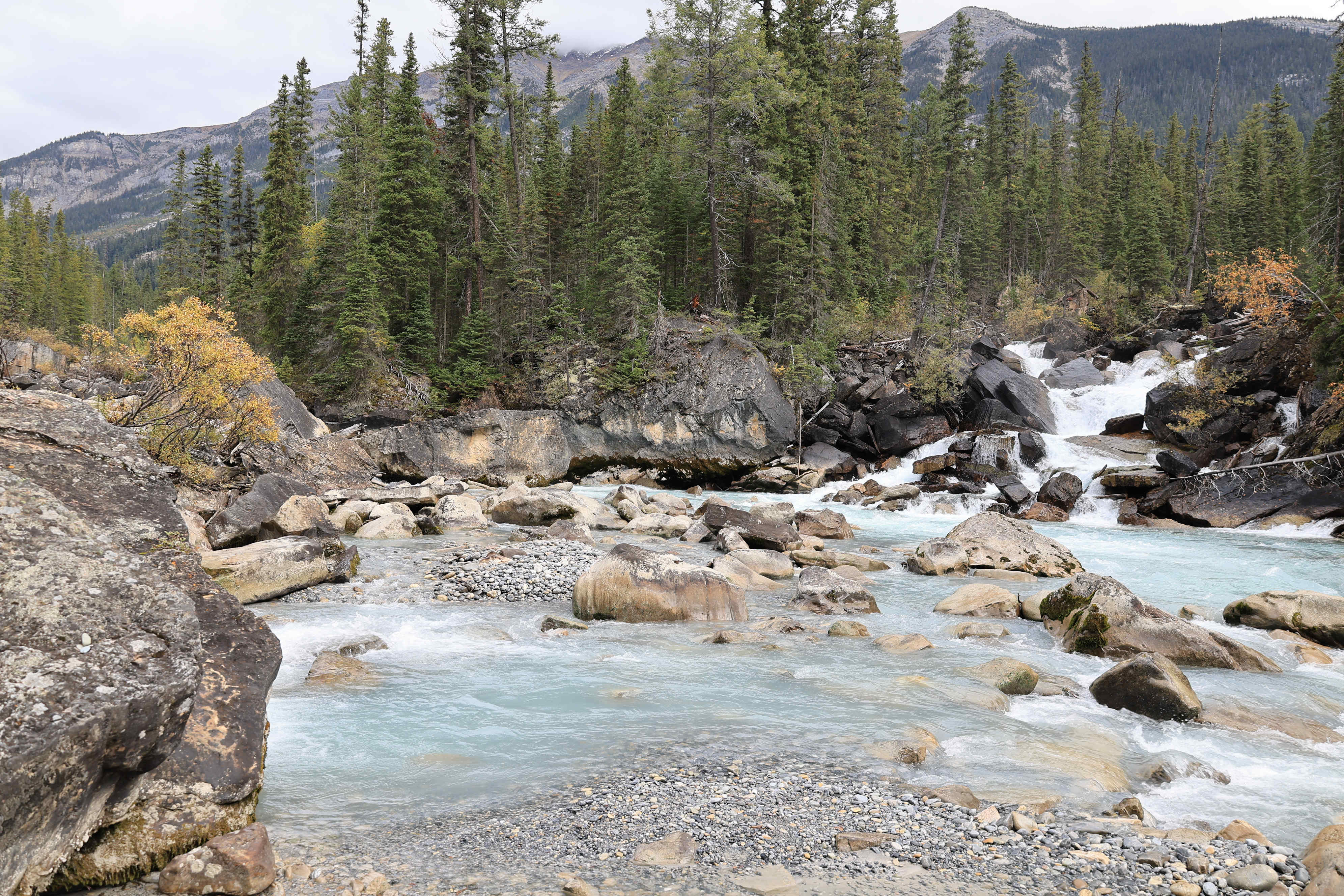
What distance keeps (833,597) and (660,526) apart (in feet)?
27.3

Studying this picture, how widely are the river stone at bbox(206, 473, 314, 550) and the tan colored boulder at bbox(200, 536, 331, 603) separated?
0.84m

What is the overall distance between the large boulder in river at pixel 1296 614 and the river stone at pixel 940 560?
4.71 m

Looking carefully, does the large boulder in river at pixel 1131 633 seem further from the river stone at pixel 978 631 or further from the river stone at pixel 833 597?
the river stone at pixel 833 597

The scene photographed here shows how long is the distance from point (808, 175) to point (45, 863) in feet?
127

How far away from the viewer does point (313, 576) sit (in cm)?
1265

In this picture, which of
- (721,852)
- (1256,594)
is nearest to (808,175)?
(1256,594)

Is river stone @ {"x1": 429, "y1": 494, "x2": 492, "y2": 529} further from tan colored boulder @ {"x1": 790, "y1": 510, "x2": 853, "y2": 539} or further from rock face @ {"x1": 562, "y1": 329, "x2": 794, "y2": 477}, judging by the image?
rock face @ {"x1": 562, "y1": 329, "x2": 794, "y2": 477}

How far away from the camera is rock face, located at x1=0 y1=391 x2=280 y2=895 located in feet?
11.3

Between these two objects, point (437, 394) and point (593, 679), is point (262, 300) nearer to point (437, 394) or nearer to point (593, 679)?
point (437, 394)

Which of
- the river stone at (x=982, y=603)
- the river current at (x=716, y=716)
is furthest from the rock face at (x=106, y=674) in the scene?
the river stone at (x=982, y=603)

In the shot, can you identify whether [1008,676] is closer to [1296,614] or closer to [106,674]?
[1296,614]

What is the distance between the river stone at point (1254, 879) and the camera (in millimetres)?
4391

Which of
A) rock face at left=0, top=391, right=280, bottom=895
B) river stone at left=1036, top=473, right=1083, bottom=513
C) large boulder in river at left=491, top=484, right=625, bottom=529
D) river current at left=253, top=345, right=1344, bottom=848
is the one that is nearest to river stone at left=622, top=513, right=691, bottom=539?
large boulder in river at left=491, top=484, right=625, bottom=529

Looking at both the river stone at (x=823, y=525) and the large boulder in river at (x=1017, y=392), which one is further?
the large boulder in river at (x=1017, y=392)
